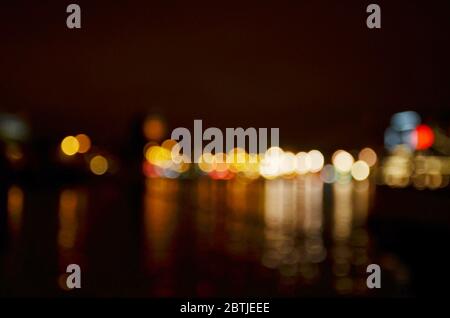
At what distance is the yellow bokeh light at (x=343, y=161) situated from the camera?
149 metres

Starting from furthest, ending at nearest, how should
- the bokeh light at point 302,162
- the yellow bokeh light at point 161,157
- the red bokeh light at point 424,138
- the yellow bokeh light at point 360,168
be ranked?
1. the yellow bokeh light at point 360,168
2. the bokeh light at point 302,162
3. the yellow bokeh light at point 161,157
4. the red bokeh light at point 424,138

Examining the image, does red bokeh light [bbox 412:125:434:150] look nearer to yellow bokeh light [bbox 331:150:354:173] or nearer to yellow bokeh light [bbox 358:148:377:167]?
yellow bokeh light [bbox 358:148:377:167]

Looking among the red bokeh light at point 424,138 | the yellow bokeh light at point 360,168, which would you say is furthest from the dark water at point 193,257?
the yellow bokeh light at point 360,168

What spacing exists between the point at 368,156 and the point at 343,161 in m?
7.32

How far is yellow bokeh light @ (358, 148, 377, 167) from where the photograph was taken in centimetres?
14840

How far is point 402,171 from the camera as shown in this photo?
340ft

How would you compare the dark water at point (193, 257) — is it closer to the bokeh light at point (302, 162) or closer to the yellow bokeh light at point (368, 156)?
the bokeh light at point (302, 162)

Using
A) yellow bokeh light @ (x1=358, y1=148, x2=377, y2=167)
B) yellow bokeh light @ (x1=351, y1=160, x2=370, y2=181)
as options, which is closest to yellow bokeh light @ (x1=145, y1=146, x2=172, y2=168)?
yellow bokeh light @ (x1=351, y1=160, x2=370, y2=181)

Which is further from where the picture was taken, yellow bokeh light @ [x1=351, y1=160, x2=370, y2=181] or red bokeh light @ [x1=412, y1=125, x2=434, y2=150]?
yellow bokeh light @ [x1=351, y1=160, x2=370, y2=181]

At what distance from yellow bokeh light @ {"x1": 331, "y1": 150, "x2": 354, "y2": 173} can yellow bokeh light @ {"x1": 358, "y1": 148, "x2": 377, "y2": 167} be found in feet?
11.6

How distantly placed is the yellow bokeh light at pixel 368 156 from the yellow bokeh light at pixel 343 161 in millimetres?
3550

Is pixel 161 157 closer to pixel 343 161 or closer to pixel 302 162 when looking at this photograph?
pixel 302 162

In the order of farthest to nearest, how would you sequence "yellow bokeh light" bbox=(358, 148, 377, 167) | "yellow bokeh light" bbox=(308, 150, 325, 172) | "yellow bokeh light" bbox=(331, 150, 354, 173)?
1. "yellow bokeh light" bbox=(308, 150, 325, 172)
2. "yellow bokeh light" bbox=(331, 150, 354, 173)
3. "yellow bokeh light" bbox=(358, 148, 377, 167)
